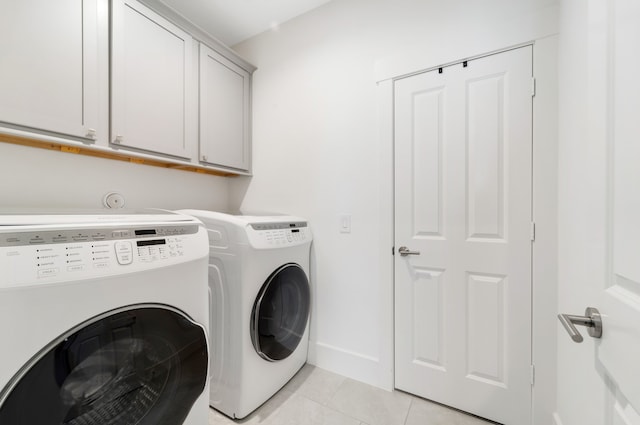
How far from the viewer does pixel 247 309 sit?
1298mm

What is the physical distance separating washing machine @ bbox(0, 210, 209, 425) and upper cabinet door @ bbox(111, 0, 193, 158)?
2.37ft

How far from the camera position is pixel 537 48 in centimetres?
121

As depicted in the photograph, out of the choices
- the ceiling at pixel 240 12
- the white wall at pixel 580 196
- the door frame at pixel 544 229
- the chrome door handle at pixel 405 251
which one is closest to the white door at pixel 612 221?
the white wall at pixel 580 196

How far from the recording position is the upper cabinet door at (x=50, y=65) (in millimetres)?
1001

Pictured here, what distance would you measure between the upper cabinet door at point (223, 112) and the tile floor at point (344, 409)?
5.22 feet

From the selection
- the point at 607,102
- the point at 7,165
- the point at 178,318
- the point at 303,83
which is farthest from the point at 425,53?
the point at 7,165

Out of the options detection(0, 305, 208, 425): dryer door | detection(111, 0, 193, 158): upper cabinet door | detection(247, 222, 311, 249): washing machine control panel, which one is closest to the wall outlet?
detection(111, 0, 193, 158): upper cabinet door

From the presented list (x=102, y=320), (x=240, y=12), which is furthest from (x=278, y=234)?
(x=240, y=12)

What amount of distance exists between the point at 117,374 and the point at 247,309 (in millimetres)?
569

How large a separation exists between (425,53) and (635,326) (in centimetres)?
152

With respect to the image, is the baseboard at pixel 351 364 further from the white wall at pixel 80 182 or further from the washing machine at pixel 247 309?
the white wall at pixel 80 182

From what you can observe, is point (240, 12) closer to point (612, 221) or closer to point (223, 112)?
point (223, 112)

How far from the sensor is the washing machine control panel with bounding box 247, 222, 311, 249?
1340 mm

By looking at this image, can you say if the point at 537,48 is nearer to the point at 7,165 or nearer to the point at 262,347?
the point at 262,347
